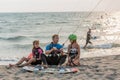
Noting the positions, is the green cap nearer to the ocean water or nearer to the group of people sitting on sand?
the group of people sitting on sand

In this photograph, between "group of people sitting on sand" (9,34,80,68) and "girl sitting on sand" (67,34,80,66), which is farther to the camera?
"girl sitting on sand" (67,34,80,66)

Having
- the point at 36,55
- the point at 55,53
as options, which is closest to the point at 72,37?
the point at 55,53

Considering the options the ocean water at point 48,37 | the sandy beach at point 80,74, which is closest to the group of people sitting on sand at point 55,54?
the sandy beach at point 80,74

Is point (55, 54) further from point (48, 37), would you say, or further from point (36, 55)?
point (48, 37)

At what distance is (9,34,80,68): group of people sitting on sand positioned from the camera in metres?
10.5

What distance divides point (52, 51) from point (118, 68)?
235 centimetres

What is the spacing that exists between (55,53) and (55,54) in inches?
1.3

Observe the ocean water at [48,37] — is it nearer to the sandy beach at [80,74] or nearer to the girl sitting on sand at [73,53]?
the girl sitting on sand at [73,53]

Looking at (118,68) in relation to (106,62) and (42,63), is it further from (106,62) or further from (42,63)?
(42,63)

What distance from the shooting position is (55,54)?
34.6 ft

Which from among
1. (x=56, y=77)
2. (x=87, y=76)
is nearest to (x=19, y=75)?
(x=56, y=77)

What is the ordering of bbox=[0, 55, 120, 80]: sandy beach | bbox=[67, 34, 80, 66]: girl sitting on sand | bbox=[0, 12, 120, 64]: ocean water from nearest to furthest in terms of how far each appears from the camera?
bbox=[0, 55, 120, 80]: sandy beach < bbox=[67, 34, 80, 66]: girl sitting on sand < bbox=[0, 12, 120, 64]: ocean water

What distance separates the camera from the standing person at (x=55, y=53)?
1042 centimetres

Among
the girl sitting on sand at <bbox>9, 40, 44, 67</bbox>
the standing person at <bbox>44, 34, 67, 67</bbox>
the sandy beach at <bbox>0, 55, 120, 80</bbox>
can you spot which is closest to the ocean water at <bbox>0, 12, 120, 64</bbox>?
the girl sitting on sand at <bbox>9, 40, 44, 67</bbox>
